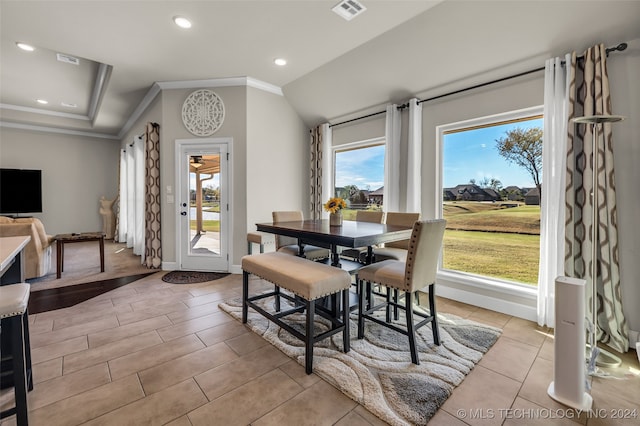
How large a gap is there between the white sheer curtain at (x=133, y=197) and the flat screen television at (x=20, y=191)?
1.60m

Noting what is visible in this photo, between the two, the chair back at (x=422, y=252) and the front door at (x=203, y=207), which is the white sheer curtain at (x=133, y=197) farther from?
the chair back at (x=422, y=252)

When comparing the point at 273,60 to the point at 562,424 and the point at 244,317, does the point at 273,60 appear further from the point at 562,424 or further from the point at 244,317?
the point at 562,424

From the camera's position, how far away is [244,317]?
8.70 feet

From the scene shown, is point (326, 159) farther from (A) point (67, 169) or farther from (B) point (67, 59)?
(A) point (67, 169)

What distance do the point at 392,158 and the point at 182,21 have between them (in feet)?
9.15

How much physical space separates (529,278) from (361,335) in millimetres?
2389

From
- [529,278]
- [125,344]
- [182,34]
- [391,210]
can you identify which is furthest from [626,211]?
[182,34]

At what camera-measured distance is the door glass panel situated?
4.50 m

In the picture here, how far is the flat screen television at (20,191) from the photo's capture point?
6.18 meters

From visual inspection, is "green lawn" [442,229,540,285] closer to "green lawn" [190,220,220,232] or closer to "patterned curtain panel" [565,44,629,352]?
"patterned curtain panel" [565,44,629,352]

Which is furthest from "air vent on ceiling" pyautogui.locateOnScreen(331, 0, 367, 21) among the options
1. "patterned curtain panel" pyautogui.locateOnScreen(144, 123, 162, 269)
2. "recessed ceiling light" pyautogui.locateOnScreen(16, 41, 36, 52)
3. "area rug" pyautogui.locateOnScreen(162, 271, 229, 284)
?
Result: "recessed ceiling light" pyautogui.locateOnScreen(16, 41, 36, 52)

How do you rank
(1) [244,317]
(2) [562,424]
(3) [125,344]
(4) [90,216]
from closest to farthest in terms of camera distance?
(2) [562,424], (3) [125,344], (1) [244,317], (4) [90,216]

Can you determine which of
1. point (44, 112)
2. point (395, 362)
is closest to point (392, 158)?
point (395, 362)

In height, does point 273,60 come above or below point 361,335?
above
